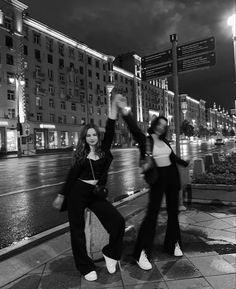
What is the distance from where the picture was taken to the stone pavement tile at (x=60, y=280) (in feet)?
11.3

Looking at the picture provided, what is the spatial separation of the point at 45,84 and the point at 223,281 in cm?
5233

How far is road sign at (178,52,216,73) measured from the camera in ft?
21.1

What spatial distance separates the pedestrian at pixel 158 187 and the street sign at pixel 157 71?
3.01 m

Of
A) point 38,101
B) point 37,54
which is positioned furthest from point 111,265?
point 37,54

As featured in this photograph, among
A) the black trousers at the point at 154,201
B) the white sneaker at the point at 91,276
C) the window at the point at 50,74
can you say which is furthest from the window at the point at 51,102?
the white sneaker at the point at 91,276

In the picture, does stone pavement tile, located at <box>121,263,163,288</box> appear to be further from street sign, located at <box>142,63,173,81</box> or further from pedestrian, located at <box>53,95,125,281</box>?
street sign, located at <box>142,63,173,81</box>

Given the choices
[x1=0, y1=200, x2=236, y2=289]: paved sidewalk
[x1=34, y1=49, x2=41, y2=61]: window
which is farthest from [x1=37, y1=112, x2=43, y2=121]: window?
[x1=0, y1=200, x2=236, y2=289]: paved sidewalk

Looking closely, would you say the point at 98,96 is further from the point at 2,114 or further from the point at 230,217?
the point at 230,217

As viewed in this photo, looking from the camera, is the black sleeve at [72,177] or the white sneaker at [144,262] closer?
the black sleeve at [72,177]

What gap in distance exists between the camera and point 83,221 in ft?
12.2

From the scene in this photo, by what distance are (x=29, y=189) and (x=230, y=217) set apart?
7006mm

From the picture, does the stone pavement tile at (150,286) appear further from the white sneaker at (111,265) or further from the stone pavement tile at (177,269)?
the white sneaker at (111,265)

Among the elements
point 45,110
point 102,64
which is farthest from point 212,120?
point 45,110

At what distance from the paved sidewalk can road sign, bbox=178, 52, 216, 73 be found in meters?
3.17
